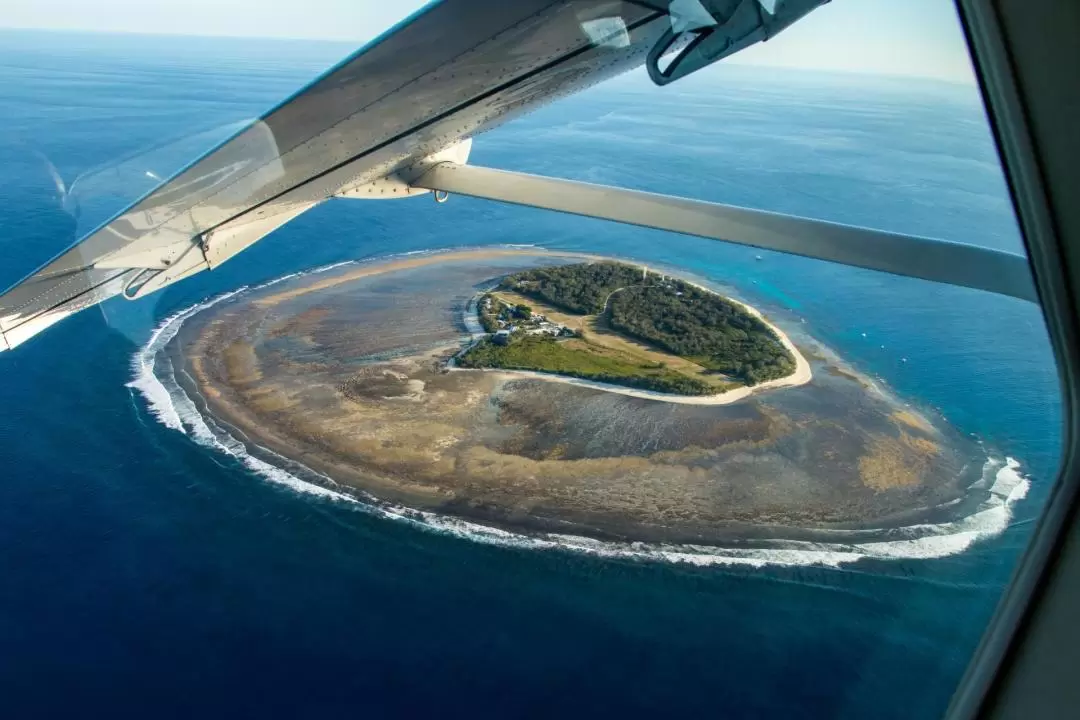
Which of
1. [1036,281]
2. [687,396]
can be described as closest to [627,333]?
[687,396]

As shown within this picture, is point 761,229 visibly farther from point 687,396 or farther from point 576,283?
point 576,283

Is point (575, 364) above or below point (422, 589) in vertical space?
above

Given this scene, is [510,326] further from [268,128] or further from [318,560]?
[268,128]

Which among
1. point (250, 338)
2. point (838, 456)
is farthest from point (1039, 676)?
point (250, 338)

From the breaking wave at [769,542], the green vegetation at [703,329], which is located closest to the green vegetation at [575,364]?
the green vegetation at [703,329]

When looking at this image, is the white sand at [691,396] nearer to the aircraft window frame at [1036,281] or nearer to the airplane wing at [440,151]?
the airplane wing at [440,151]

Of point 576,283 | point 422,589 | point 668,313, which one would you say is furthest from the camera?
point 576,283
